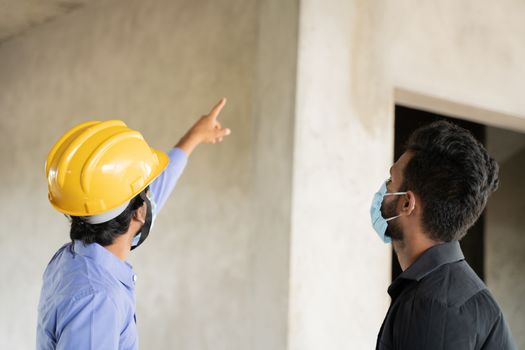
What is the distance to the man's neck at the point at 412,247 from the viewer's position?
1.80 metres

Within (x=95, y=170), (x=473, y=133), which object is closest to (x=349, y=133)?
(x=95, y=170)

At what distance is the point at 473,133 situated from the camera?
604 centimetres

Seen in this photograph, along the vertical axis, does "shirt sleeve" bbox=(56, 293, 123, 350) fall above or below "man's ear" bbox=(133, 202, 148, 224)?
below

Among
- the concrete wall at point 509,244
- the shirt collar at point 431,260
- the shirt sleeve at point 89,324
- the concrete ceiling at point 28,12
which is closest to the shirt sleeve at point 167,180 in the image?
the shirt sleeve at point 89,324

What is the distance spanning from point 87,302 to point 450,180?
0.95m

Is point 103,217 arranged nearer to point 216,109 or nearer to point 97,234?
point 97,234

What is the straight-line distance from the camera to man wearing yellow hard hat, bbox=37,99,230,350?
181 cm

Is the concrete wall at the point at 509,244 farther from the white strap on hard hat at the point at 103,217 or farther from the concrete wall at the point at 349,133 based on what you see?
the white strap on hard hat at the point at 103,217

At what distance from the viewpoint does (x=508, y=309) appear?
19.4ft

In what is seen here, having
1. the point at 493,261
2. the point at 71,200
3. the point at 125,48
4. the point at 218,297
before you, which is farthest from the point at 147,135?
the point at 493,261

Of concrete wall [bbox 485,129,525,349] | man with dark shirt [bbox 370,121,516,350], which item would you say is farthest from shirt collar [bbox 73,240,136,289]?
concrete wall [bbox 485,129,525,349]

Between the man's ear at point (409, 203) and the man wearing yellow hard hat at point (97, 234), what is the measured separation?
759mm

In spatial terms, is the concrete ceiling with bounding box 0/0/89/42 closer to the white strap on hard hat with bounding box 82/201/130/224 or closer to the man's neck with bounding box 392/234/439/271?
the white strap on hard hat with bounding box 82/201/130/224

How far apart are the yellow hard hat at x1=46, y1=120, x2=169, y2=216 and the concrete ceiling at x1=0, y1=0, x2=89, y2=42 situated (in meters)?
3.09
